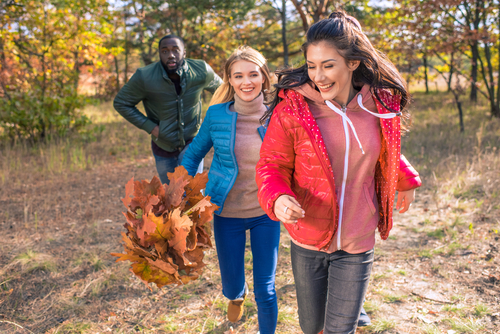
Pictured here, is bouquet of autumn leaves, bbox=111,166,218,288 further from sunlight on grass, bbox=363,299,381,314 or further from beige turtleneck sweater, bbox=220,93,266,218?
sunlight on grass, bbox=363,299,381,314

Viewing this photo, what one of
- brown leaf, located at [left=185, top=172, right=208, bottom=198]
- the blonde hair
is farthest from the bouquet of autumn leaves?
the blonde hair

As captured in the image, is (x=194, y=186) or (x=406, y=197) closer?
(x=406, y=197)

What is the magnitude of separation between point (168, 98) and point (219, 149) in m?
1.57

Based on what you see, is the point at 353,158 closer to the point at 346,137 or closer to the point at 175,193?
the point at 346,137

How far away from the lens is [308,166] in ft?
5.95

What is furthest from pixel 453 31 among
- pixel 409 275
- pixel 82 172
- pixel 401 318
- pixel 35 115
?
pixel 35 115

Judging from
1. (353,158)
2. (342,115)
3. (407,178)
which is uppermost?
(342,115)

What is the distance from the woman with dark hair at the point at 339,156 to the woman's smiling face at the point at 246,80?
634 millimetres

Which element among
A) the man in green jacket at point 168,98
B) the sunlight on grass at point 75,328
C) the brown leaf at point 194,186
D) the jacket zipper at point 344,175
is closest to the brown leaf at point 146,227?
the brown leaf at point 194,186

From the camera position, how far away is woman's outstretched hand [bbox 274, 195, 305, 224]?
1598 millimetres

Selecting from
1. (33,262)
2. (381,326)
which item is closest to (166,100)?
(33,262)

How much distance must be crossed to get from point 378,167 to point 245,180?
92 centimetres

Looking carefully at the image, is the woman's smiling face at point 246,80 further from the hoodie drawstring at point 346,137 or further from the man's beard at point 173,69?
the man's beard at point 173,69

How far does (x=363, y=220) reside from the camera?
1.88 m
